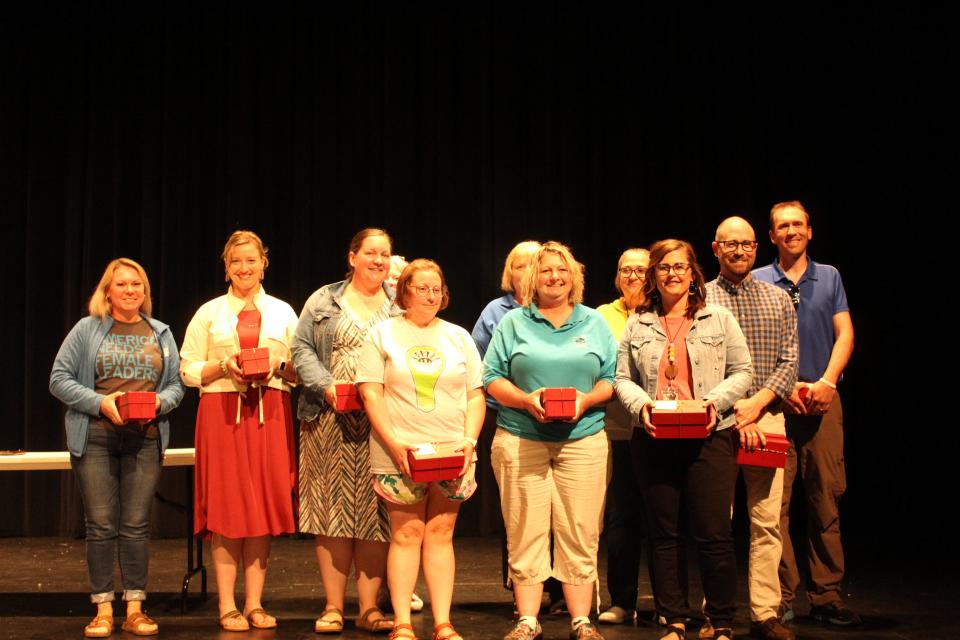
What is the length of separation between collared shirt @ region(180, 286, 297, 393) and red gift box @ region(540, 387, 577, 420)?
1.21m

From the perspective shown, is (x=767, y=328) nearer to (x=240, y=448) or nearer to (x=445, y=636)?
(x=445, y=636)

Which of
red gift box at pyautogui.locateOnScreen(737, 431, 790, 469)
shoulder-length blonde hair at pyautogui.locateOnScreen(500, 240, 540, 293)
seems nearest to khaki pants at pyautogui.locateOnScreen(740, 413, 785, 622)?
red gift box at pyautogui.locateOnScreen(737, 431, 790, 469)

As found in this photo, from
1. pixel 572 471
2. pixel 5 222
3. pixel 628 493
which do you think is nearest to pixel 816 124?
pixel 628 493

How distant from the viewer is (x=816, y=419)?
4141mm

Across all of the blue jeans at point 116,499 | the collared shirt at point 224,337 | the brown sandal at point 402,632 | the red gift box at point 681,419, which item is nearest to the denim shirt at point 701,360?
the red gift box at point 681,419

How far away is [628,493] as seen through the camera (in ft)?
13.6

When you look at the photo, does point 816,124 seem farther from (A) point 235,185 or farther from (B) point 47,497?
(B) point 47,497

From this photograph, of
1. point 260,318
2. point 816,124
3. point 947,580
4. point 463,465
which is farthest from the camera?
point 816,124

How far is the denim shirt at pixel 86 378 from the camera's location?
3.88 m

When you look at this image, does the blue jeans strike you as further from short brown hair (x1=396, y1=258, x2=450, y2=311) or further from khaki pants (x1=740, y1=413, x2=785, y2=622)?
khaki pants (x1=740, y1=413, x2=785, y2=622)

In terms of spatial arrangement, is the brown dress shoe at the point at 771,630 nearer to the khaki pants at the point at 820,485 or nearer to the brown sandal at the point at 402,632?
the khaki pants at the point at 820,485

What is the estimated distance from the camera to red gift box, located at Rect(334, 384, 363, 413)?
376 centimetres

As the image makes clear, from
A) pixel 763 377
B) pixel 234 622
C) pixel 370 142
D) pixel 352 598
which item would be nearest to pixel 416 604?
pixel 352 598

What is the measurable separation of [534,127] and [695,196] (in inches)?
46.6
